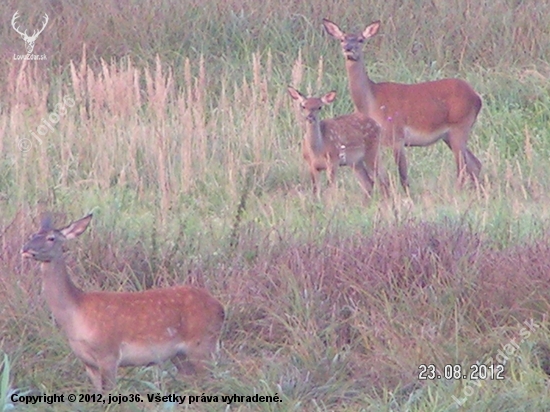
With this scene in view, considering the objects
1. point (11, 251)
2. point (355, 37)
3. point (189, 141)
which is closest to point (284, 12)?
point (355, 37)

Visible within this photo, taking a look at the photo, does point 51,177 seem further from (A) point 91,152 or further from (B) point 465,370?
(B) point 465,370

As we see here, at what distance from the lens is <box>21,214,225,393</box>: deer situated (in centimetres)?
612

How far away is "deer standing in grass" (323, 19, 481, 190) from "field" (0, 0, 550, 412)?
34cm

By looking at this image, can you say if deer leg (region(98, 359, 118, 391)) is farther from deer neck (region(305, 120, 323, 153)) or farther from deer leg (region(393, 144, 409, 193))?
deer leg (region(393, 144, 409, 193))

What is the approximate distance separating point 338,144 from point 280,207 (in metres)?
1.36

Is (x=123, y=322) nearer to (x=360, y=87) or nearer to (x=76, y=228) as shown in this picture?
(x=76, y=228)

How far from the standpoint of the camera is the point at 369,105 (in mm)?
11617

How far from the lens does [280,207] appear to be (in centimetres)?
956

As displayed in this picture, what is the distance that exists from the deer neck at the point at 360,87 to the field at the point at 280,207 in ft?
2.25

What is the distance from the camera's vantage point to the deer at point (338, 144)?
10.5 m

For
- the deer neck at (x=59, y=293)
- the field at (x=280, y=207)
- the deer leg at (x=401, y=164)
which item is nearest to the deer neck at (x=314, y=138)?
the field at (x=280, y=207)

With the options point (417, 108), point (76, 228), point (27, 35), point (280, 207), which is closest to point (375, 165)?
point (417, 108)

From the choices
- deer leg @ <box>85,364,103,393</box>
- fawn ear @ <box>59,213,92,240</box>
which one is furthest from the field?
fawn ear @ <box>59,213,92,240</box>

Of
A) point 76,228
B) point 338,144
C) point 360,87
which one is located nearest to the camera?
point 76,228
